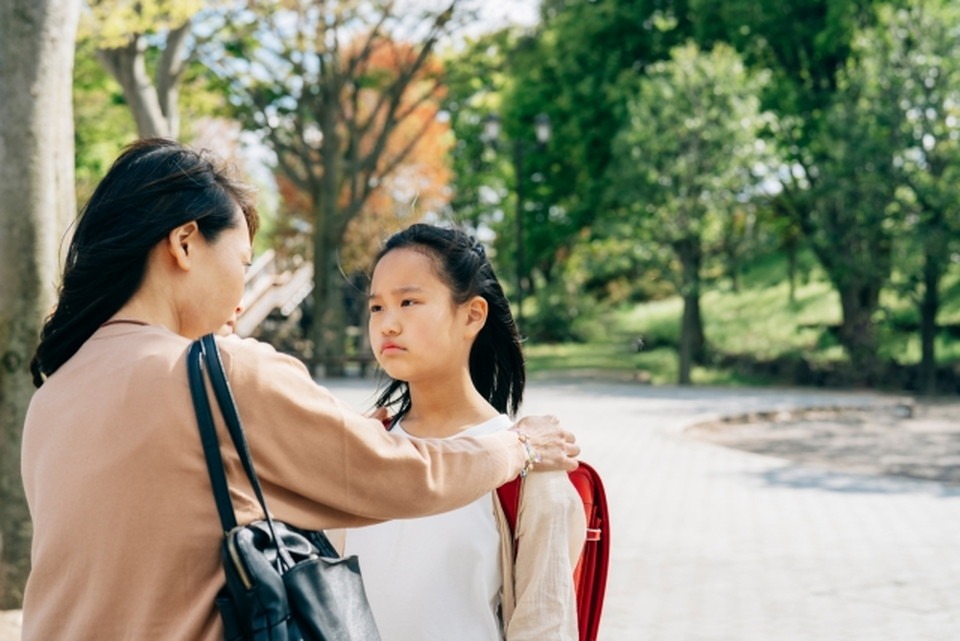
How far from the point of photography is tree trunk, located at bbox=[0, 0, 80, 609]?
6332 millimetres

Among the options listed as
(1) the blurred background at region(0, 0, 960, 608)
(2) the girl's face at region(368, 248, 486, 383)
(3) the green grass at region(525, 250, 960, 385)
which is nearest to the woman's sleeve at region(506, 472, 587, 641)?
(2) the girl's face at region(368, 248, 486, 383)

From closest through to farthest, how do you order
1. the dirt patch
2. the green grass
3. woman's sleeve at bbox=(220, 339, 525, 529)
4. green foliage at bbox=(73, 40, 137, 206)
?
woman's sleeve at bbox=(220, 339, 525, 529) → the dirt patch → the green grass → green foliage at bbox=(73, 40, 137, 206)

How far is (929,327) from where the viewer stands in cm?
2761

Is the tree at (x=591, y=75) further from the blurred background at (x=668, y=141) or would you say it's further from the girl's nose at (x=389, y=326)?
the girl's nose at (x=389, y=326)

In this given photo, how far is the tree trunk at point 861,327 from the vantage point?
28.6 metres

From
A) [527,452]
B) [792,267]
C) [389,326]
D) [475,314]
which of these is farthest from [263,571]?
[792,267]

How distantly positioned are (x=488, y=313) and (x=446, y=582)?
0.69 metres

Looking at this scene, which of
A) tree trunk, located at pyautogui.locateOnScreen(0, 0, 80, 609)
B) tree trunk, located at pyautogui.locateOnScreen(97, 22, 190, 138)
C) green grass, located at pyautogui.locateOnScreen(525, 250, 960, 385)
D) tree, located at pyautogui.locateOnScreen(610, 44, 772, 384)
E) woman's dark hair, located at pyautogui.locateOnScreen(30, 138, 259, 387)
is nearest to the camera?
woman's dark hair, located at pyautogui.locateOnScreen(30, 138, 259, 387)

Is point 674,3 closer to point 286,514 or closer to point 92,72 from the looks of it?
point 92,72

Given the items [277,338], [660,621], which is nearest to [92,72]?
[277,338]

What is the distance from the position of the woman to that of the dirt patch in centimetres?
1243

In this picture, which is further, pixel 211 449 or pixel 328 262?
pixel 328 262

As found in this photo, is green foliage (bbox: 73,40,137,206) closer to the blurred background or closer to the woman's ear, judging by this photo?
the blurred background

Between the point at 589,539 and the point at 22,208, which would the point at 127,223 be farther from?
the point at 22,208
